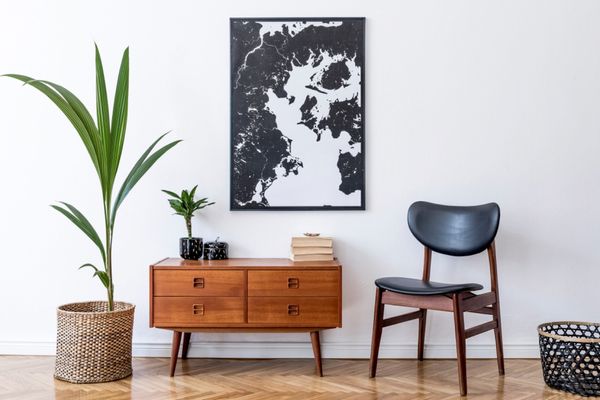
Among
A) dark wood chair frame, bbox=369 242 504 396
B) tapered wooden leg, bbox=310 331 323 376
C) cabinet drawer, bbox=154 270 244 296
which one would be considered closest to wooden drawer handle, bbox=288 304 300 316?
tapered wooden leg, bbox=310 331 323 376

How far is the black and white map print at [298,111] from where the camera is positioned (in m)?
3.66

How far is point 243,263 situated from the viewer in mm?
3391

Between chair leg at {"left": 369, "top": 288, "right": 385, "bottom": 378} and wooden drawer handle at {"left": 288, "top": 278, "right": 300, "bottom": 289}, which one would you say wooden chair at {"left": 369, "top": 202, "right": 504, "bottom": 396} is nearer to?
chair leg at {"left": 369, "top": 288, "right": 385, "bottom": 378}

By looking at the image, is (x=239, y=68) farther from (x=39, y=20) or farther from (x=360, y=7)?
(x=39, y=20)

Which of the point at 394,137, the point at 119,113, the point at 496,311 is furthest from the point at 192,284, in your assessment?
the point at 496,311

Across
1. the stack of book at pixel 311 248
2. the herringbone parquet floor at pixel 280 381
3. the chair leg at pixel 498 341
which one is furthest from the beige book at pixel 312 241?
the chair leg at pixel 498 341

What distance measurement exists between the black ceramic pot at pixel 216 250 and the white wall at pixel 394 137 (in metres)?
0.14

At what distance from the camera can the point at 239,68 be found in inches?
144

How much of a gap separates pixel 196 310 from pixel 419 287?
1.15 metres

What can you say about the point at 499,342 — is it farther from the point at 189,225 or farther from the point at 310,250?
the point at 189,225

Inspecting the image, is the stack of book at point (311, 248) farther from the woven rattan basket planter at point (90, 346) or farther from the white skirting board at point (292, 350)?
the woven rattan basket planter at point (90, 346)

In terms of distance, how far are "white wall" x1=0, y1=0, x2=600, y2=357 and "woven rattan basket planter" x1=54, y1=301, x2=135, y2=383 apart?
1.62 feet

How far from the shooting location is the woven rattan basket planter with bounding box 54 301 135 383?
10.3 ft

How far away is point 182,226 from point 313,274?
2.99 feet
